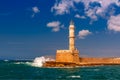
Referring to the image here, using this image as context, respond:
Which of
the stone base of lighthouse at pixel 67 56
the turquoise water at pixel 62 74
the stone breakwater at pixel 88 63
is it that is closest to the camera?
the turquoise water at pixel 62 74

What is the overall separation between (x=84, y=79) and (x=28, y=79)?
26.8 ft

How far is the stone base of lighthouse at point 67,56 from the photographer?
317 ft

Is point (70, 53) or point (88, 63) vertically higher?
point (70, 53)

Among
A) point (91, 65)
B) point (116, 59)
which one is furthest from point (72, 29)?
point (116, 59)

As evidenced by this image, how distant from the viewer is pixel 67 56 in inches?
3831

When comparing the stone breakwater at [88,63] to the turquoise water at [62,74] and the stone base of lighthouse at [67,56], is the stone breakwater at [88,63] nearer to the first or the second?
the stone base of lighthouse at [67,56]

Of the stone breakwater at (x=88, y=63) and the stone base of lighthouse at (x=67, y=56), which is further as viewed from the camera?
the stone base of lighthouse at (x=67, y=56)

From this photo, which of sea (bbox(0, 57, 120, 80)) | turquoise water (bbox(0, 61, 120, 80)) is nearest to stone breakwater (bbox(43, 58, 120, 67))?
sea (bbox(0, 57, 120, 80))

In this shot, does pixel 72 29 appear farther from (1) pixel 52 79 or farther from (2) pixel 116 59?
(1) pixel 52 79

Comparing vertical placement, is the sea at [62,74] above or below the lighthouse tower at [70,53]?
below

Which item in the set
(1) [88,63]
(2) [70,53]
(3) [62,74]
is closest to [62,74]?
(3) [62,74]

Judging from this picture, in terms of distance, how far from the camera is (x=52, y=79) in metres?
56.5

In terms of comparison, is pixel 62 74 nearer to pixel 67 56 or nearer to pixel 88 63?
pixel 67 56

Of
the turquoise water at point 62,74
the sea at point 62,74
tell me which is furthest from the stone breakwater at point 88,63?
the turquoise water at point 62,74
